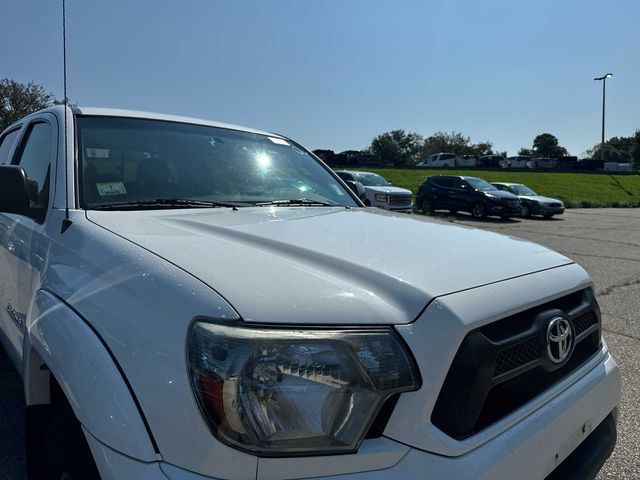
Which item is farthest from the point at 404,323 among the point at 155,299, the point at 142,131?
the point at 142,131

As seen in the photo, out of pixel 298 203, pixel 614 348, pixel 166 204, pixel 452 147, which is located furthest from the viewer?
pixel 452 147

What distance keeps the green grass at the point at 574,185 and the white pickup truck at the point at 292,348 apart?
26.4 meters

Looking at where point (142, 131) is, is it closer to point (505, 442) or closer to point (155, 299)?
point (155, 299)

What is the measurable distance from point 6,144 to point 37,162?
1.07 m

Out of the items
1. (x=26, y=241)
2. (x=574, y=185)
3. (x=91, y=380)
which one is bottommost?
(x=91, y=380)

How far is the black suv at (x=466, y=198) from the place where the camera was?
744 inches

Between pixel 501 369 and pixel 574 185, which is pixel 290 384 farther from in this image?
pixel 574 185

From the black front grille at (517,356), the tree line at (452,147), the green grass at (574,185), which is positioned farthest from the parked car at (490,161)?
the black front grille at (517,356)

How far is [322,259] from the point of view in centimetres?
157

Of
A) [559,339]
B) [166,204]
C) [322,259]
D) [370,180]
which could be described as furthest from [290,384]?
[370,180]

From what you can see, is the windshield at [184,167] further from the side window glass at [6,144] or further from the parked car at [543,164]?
the parked car at [543,164]

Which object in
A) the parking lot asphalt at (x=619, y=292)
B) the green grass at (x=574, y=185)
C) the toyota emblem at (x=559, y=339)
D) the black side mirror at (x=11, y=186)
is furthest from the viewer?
the green grass at (x=574, y=185)

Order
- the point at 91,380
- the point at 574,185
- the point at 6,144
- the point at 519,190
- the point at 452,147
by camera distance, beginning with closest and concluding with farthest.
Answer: the point at 91,380 → the point at 6,144 → the point at 519,190 → the point at 574,185 → the point at 452,147

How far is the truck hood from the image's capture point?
129 cm
